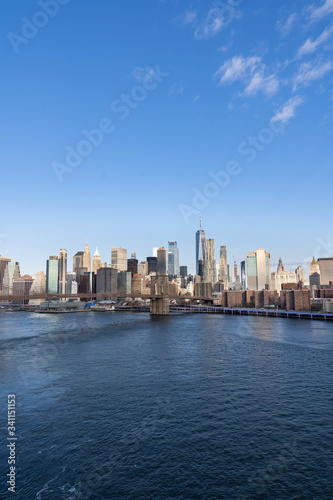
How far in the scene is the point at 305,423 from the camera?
30672 millimetres


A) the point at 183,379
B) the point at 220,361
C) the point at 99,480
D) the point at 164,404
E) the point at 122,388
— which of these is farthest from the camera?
the point at 220,361

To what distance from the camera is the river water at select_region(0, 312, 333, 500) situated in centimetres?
2123

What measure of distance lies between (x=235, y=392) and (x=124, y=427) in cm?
1668

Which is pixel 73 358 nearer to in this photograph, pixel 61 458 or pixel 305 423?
pixel 61 458

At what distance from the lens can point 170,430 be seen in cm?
2923

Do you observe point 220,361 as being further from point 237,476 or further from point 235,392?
point 237,476

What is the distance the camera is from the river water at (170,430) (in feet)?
69.7

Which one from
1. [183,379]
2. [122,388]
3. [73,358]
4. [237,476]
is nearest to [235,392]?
[183,379]

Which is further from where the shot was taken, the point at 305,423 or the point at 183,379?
the point at 183,379

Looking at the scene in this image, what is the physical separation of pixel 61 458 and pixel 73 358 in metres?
39.4

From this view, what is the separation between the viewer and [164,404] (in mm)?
35562

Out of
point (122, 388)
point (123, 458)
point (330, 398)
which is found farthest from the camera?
point (122, 388)

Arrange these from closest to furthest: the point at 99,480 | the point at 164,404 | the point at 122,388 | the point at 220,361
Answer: the point at 99,480
the point at 164,404
the point at 122,388
the point at 220,361

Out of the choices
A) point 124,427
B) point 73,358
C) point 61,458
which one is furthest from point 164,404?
point 73,358
